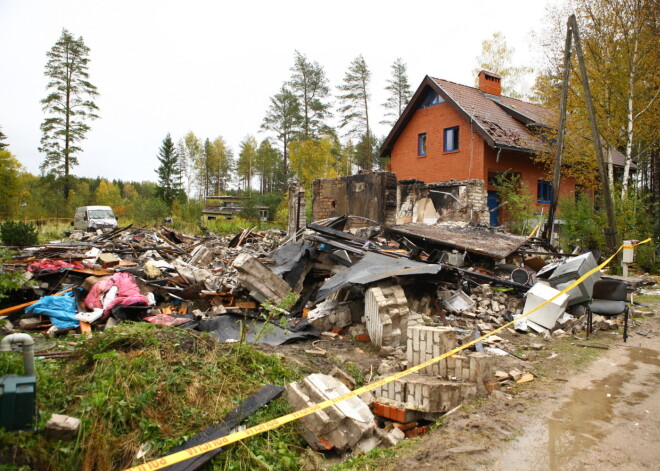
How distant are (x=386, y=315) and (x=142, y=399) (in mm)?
3365

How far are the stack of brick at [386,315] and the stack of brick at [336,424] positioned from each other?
2.06 metres

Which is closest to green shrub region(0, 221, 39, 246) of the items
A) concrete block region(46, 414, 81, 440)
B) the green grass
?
the green grass

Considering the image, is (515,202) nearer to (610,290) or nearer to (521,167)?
(521,167)

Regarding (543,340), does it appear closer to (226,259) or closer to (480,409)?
(480,409)

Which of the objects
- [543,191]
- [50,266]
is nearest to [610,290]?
[50,266]

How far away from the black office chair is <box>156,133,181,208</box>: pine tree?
105ft

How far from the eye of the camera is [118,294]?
670 cm

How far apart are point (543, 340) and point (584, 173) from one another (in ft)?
44.5

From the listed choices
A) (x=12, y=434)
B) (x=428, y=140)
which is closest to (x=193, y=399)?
(x=12, y=434)

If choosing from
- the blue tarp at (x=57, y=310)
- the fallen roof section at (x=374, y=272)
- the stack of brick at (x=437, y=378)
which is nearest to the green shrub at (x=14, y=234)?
the blue tarp at (x=57, y=310)

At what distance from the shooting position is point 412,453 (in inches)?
109

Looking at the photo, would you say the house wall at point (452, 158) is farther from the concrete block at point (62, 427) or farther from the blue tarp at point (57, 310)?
the concrete block at point (62, 427)

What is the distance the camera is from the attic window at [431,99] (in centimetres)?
1968

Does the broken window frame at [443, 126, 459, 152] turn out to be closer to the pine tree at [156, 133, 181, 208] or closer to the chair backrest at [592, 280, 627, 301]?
the chair backrest at [592, 280, 627, 301]
